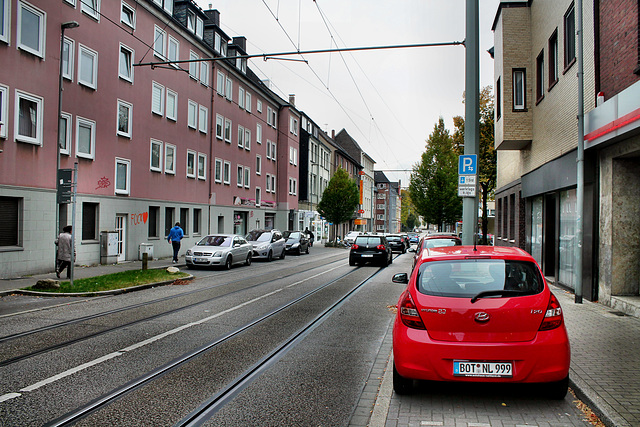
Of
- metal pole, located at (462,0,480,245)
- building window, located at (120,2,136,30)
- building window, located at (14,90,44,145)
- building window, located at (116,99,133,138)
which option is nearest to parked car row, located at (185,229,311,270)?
building window, located at (116,99,133,138)

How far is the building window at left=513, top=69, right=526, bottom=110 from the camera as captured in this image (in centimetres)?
1753

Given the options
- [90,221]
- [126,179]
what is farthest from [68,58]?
[90,221]

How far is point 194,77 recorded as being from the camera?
29578 millimetres

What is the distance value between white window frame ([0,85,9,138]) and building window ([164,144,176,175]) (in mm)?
10742

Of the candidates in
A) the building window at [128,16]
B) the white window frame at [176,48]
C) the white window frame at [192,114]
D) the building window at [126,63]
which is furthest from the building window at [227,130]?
the building window at [128,16]

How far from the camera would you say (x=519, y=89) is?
17.7m

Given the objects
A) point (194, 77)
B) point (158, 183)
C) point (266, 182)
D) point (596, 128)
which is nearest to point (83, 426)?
point (596, 128)

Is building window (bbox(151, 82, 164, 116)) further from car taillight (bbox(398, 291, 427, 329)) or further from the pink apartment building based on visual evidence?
car taillight (bbox(398, 291, 427, 329))

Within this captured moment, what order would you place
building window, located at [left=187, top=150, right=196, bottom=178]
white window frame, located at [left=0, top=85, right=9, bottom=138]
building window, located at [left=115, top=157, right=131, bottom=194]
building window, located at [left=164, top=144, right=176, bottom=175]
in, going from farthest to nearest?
building window, located at [left=187, top=150, right=196, bottom=178] < building window, located at [left=164, top=144, right=176, bottom=175] < building window, located at [left=115, top=157, right=131, bottom=194] < white window frame, located at [left=0, top=85, right=9, bottom=138]

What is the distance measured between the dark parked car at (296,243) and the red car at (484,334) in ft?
95.9

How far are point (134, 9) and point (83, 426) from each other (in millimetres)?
23364

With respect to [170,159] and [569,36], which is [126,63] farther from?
[569,36]

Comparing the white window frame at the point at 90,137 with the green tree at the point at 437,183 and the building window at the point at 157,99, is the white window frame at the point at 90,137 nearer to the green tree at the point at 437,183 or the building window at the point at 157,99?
the building window at the point at 157,99

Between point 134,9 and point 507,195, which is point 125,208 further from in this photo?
point 507,195
